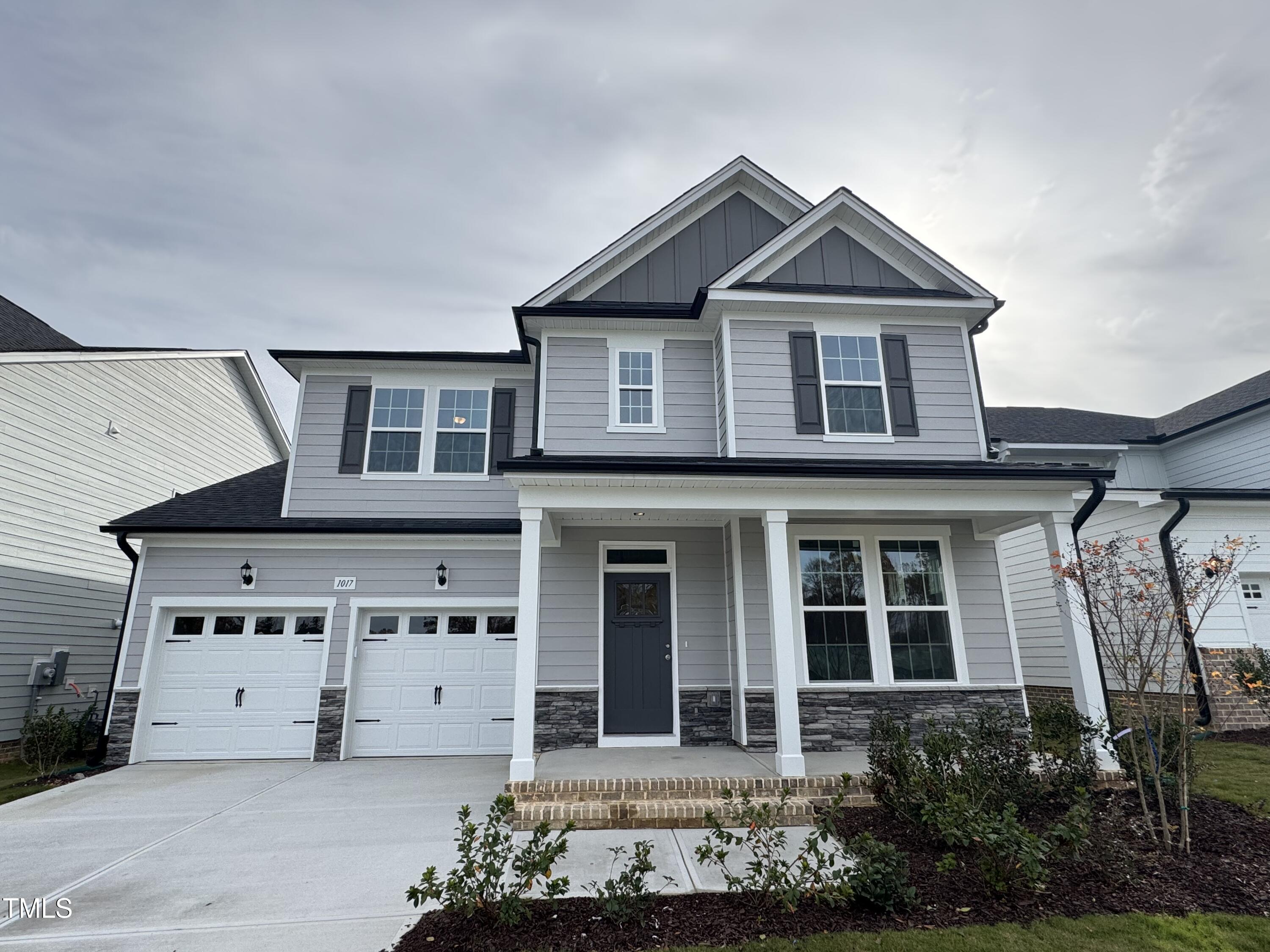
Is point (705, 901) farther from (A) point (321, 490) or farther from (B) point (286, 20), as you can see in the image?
(B) point (286, 20)

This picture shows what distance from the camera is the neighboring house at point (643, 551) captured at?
788cm

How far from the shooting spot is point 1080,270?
11117 mm

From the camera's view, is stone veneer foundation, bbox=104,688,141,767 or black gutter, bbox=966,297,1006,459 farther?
black gutter, bbox=966,297,1006,459

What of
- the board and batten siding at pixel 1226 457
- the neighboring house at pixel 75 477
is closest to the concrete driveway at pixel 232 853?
the neighboring house at pixel 75 477

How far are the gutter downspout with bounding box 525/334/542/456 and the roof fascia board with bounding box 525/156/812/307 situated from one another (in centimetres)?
54

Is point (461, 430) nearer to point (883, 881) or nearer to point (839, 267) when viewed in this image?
point (839, 267)

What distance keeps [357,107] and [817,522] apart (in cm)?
952

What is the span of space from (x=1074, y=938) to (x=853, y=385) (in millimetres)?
6339

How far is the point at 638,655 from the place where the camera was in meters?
8.12

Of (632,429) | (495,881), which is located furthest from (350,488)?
(495,881)

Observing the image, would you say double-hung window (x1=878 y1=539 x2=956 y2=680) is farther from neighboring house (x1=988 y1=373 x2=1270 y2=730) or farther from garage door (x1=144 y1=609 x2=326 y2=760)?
garage door (x1=144 y1=609 x2=326 y2=760)

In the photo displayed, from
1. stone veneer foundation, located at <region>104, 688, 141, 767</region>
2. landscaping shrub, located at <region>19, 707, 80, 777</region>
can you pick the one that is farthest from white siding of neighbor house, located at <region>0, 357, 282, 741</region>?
stone veneer foundation, located at <region>104, 688, 141, 767</region>

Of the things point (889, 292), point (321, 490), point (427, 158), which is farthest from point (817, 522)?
point (427, 158)

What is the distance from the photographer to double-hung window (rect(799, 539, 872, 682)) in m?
7.82
